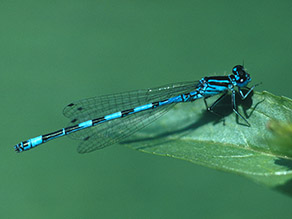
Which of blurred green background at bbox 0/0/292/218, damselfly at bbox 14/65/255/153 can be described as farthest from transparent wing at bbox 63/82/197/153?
blurred green background at bbox 0/0/292/218

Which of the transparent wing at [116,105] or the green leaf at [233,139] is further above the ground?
the transparent wing at [116,105]

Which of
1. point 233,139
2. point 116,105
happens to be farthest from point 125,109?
point 233,139

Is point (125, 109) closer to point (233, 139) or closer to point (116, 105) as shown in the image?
point (116, 105)

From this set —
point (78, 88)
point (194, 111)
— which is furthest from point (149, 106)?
point (78, 88)

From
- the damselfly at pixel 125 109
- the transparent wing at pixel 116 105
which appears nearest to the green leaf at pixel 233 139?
the damselfly at pixel 125 109

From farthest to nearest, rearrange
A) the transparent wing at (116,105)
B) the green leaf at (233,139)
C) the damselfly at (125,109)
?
the transparent wing at (116,105)
the damselfly at (125,109)
the green leaf at (233,139)

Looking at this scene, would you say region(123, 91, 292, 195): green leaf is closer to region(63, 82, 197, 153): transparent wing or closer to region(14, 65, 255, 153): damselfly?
region(14, 65, 255, 153): damselfly

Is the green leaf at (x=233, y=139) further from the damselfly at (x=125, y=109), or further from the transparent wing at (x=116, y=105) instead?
the transparent wing at (x=116, y=105)
